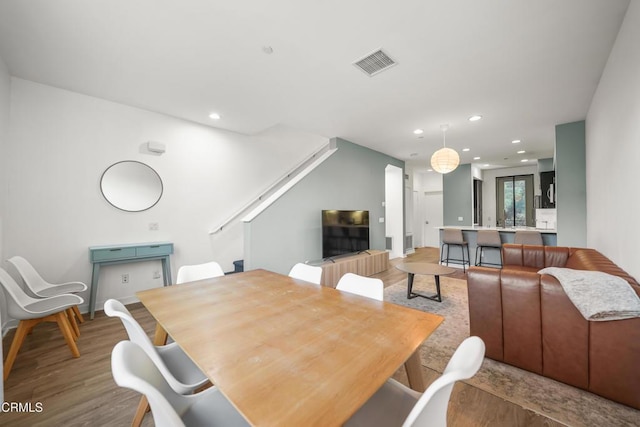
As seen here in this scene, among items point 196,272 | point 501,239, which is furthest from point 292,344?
point 501,239

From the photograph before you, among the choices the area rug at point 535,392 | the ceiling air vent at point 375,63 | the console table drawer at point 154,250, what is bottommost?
the area rug at point 535,392

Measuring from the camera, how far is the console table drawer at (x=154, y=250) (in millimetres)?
3367

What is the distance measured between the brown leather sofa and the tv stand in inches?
86.4

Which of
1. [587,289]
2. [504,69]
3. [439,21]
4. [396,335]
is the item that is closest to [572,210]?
[504,69]

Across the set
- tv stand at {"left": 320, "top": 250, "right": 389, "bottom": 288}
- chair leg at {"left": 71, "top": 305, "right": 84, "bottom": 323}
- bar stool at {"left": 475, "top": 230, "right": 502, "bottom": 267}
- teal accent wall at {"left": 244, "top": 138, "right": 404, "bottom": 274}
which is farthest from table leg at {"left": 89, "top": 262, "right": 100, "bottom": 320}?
bar stool at {"left": 475, "top": 230, "right": 502, "bottom": 267}

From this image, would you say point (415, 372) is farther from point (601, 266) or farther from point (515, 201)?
point (515, 201)

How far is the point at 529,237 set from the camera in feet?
14.3

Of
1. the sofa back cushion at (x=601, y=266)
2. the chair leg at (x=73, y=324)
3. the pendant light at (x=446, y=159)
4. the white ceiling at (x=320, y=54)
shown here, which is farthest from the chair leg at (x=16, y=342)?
the pendant light at (x=446, y=159)

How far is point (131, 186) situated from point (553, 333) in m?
4.87

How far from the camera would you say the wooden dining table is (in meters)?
0.71

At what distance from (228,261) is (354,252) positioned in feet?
7.74

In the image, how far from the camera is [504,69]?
255 centimetres

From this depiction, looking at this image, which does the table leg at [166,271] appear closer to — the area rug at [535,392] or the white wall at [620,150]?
the area rug at [535,392]

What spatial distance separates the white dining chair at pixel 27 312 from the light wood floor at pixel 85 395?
151 millimetres
